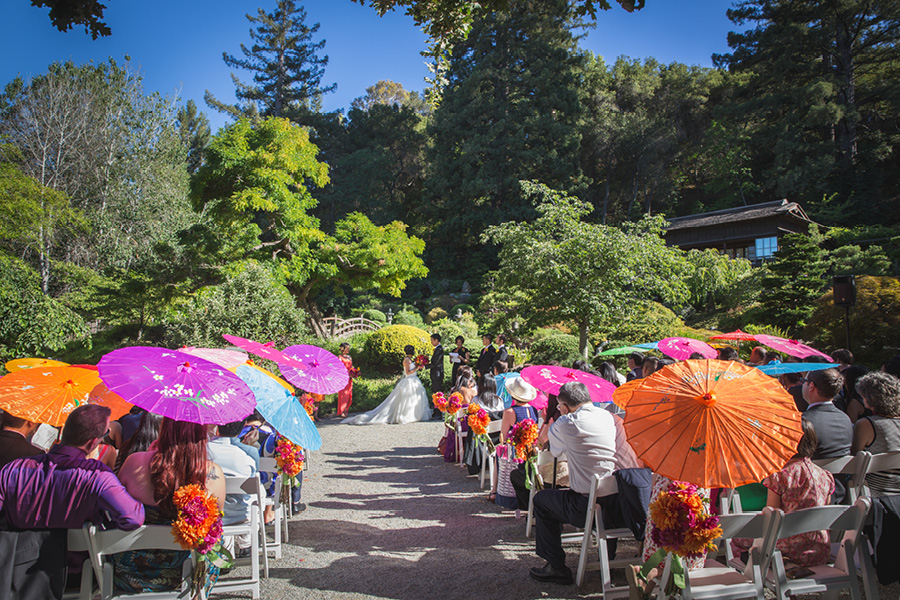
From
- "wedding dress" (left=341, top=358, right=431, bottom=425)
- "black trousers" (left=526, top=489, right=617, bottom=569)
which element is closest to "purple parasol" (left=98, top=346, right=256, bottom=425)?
"black trousers" (left=526, top=489, right=617, bottom=569)

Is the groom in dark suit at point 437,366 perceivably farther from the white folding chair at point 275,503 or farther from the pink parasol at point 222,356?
the white folding chair at point 275,503


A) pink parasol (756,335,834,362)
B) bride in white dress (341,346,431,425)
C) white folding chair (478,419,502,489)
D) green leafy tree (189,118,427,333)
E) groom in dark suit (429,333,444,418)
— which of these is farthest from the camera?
green leafy tree (189,118,427,333)

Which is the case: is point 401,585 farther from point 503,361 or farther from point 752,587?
point 503,361

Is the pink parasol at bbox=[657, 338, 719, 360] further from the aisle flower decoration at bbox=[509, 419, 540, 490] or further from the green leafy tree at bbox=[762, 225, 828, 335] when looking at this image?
the green leafy tree at bbox=[762, 225, 828, 335]

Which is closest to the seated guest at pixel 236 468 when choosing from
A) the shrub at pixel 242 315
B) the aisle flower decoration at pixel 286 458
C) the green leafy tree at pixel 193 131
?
the aisle flower decoration at pixel 286 458

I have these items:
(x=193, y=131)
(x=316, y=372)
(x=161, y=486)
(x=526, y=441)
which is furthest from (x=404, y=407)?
(x=193, y=131)

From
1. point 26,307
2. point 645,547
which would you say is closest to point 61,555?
point 645,547

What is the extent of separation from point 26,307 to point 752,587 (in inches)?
524

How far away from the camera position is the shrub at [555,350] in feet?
48.6

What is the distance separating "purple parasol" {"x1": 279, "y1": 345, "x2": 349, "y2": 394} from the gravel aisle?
1.35 metres

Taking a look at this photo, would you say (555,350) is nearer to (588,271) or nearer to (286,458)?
(588,271)

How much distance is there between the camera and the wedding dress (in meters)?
11.8

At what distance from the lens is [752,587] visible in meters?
2.83

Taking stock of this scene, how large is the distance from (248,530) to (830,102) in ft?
101
